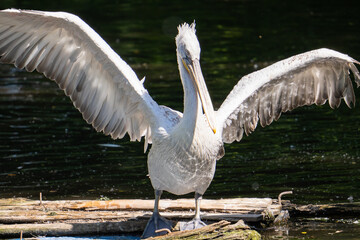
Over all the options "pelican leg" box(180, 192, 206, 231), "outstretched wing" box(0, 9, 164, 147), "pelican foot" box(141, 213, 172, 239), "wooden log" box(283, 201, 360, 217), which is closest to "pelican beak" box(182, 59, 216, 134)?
"outstretched wing" box(0, 9, 164, 147)

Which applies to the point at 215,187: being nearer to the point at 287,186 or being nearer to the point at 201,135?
the point at 287,186

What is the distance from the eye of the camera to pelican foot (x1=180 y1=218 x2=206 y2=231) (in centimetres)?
620

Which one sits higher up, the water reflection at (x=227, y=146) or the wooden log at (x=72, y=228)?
the water reflection at (x=227, y=146)

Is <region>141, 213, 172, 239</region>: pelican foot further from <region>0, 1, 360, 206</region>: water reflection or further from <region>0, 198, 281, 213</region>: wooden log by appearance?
<region>0, 1, 360, 206</region>: water reflection

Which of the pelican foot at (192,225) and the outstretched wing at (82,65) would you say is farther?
the outstretched wing at (82,65)

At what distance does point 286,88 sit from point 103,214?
7.62 feet

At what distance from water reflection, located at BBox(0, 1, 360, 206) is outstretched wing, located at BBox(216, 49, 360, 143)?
0.92 m

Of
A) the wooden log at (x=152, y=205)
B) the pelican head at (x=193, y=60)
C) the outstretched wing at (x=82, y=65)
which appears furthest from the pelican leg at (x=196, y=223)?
the pelican head at (x=193, y=60)

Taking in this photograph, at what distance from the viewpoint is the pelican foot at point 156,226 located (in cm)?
627

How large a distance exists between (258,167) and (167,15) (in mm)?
12213

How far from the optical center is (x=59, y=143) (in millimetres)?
9789

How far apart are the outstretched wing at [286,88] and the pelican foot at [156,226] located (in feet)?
3.71

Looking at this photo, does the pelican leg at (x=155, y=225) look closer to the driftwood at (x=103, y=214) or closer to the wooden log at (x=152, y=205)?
the driftwood at (x=103, y=214)

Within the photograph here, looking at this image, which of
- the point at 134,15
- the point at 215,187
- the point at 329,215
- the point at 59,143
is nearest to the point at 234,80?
the point at 59,143
